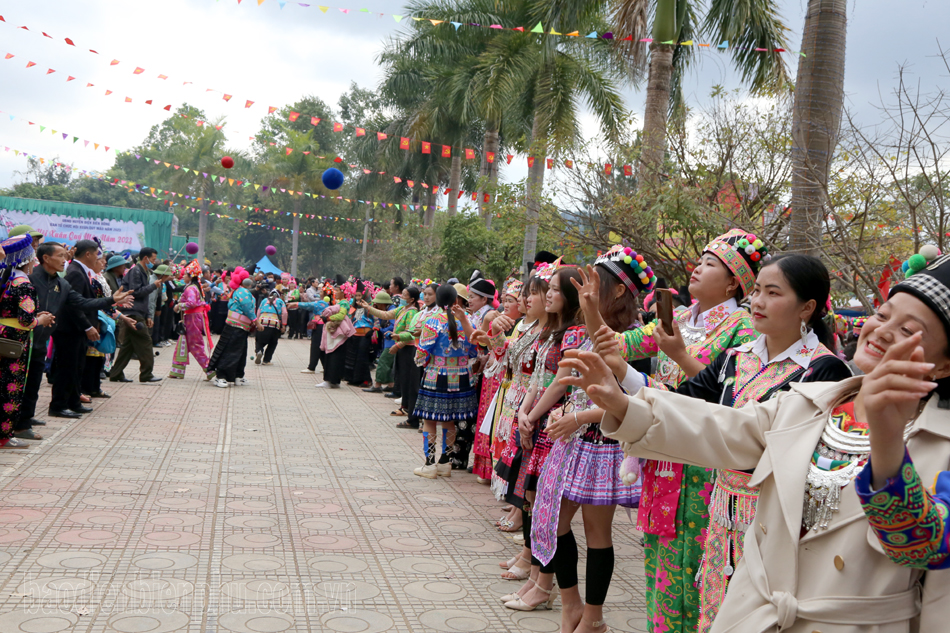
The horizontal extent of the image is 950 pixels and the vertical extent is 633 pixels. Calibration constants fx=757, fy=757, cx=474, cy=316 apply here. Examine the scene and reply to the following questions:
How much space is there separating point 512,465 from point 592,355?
101 inches

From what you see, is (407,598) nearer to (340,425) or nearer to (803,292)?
(803,292)

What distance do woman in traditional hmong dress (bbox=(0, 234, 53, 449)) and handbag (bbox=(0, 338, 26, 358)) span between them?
0.06 meters

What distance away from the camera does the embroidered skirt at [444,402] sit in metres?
6.98

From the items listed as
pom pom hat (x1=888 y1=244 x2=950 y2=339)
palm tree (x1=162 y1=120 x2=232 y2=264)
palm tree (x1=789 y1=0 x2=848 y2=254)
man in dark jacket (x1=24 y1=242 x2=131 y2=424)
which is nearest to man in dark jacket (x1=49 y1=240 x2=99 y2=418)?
man in dark jacket (x1=24 y1=242 x2=131 y2=424)

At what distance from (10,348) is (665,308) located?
6.01 m

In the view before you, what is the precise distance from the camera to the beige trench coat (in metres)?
1.65

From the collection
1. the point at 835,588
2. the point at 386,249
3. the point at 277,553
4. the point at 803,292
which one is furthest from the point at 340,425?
the point at 386,249

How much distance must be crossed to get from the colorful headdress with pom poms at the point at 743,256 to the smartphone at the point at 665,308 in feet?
1.63

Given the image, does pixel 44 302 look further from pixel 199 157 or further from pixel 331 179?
pixel 199 157

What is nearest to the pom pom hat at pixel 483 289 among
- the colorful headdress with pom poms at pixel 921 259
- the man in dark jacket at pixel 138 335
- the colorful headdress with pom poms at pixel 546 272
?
the colorful headdress with pom poms at pixel 546 272

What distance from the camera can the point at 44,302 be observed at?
24.7 feet

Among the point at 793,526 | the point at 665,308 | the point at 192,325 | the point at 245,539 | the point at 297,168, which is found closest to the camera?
the point at 793,526

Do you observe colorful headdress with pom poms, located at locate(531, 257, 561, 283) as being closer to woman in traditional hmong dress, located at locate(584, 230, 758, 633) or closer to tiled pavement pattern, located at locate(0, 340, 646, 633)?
woman in traditional hmong dress, located at locate(584, 230, 758, 633)

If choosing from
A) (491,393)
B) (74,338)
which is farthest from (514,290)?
(74,338)
